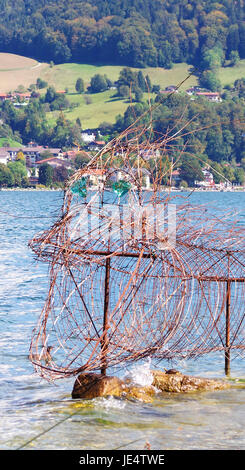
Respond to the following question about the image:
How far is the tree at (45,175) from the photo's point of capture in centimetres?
17410

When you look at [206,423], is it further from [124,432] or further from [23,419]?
[23,419]

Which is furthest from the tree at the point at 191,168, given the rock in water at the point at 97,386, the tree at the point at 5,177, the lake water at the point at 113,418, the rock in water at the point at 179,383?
the tree at the point at 5,177

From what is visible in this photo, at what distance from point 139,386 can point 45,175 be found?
166082 mm

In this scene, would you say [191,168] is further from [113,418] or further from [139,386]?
[113,418]

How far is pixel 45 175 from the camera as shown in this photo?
579 ft

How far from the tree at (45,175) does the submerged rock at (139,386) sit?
158267mm

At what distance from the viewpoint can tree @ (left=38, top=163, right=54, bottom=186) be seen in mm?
174100

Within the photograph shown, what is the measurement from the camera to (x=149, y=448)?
9844mm

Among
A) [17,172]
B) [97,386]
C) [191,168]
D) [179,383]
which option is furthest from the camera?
[17,172]

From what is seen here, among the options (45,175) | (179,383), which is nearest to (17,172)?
(45,175)

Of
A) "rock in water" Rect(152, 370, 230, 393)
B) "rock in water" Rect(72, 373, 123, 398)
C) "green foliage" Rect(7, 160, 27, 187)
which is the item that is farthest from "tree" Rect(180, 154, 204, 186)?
"green foliage" Rect(7, 160, 27, 187)

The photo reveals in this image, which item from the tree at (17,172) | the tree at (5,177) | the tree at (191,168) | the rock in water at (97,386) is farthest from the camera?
the tree at (17,172)

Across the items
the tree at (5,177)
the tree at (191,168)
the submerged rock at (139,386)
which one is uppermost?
the tree at (191,168)

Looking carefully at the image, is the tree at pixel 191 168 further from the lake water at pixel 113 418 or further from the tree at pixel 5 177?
the tree at pixel 5 177
